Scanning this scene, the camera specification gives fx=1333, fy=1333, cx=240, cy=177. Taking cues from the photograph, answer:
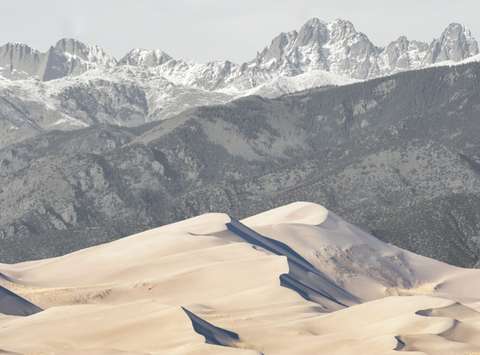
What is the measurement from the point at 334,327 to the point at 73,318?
20.9m

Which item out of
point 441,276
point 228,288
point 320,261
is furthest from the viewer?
point 441,276

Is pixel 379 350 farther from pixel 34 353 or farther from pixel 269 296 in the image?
pixel 269 296

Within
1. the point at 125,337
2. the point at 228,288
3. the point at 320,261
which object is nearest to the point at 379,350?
the point at 125,337

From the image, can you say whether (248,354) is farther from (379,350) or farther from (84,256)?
(84,256)

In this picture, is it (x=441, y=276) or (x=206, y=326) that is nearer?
(x=206, y=326)

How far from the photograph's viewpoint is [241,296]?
128m

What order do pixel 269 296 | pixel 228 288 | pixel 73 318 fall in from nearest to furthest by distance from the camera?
1. pixel 73 318
2. pixel 269 296
3. pixel 228 288

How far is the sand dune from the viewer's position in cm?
8988

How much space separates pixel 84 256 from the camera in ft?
548

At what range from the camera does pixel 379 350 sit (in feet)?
289

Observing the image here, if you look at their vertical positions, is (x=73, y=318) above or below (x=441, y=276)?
above

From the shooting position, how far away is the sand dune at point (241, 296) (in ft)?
295

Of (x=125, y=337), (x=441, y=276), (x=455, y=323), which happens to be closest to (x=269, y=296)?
(x=455, y=323)

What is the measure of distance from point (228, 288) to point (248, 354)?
184 ft
